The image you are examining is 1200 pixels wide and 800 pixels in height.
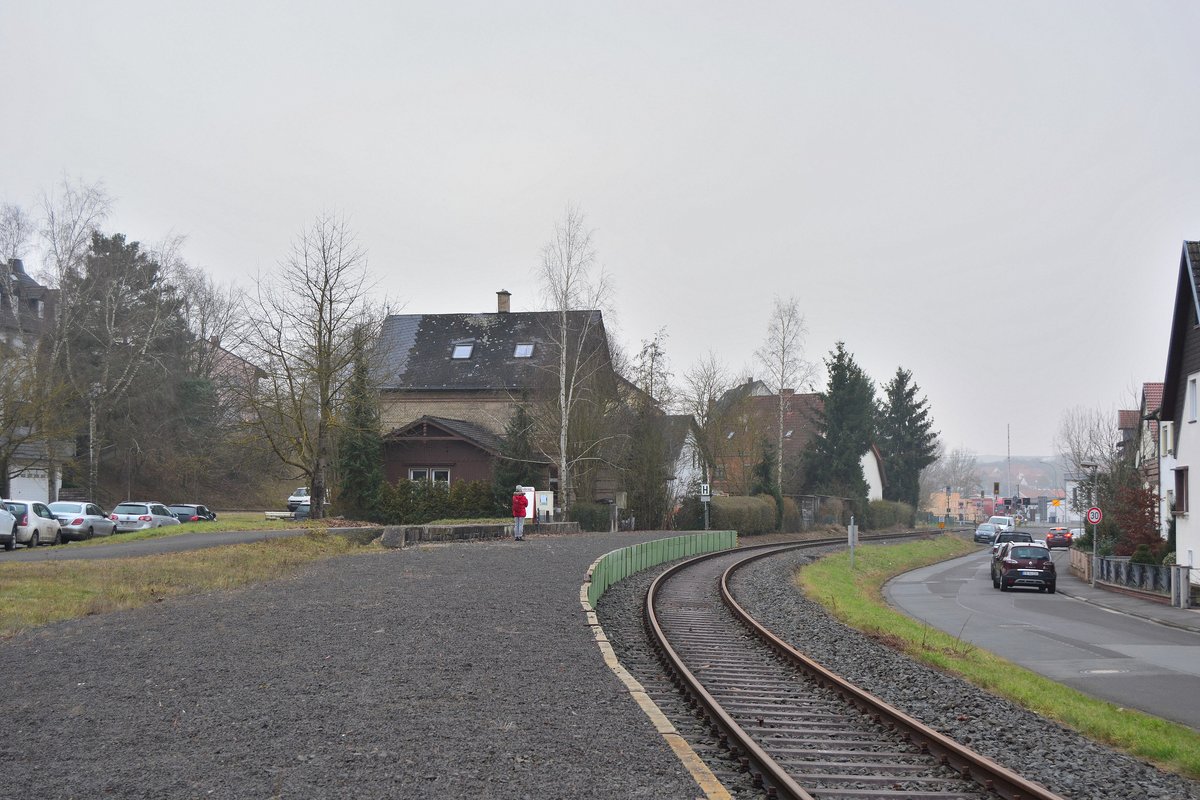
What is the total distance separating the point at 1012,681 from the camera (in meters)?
14.3

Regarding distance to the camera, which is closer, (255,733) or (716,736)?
(255,733)

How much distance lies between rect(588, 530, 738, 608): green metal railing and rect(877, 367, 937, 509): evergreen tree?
4715 centimetres

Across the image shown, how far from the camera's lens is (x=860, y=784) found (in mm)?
8125

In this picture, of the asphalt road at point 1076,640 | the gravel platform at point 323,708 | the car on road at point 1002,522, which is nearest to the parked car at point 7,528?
the gravel platform at point 323,708

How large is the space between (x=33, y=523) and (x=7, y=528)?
7.16ft

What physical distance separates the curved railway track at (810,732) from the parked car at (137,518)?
96.4 feet

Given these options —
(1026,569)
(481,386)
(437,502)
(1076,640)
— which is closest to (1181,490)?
(1026,569)

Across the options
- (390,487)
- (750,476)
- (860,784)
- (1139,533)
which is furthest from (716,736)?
(750,476)

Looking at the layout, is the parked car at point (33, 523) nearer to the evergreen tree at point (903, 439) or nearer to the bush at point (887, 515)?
the bush at point (887, 515)

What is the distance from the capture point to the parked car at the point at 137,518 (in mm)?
40562

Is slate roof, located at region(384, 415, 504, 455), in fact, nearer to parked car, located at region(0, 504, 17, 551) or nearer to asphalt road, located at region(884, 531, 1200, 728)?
asphalt road, located at region(884, 531, 1200, 728)

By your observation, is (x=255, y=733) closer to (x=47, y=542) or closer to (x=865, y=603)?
(x=865, y=603)

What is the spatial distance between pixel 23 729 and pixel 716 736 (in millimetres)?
5779

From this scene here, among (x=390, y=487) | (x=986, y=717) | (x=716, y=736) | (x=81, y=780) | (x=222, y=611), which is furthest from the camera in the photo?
(x=390, y=487)
